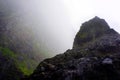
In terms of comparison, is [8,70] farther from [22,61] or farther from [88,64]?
[88,64]

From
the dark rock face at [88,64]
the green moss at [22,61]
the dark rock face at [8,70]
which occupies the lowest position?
the dark rock face at [88,64]

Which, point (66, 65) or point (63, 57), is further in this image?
point (63, 57)

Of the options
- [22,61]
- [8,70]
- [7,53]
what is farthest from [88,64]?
[22,61]

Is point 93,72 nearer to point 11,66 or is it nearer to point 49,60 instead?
point 49,60

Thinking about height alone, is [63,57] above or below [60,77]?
above

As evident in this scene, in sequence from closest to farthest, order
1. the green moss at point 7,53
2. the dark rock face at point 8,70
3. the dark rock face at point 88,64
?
the dark rock face at point 88,64 → the dark rock face at point 8,70 → the green moss at point 7,53

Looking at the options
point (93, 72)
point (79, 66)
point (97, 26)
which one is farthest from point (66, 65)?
point (97, 26)

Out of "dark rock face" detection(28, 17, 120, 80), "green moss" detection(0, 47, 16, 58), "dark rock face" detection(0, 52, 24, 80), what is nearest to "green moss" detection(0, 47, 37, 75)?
"green moss" detection(0, 47, 16, 58)

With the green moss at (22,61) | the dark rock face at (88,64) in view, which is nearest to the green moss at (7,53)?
the green moss at (22,61)

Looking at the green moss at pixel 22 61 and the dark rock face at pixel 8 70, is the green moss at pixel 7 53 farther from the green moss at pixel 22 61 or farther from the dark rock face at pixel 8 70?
the dark rock face at pixel 8 70

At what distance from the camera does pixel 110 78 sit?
36281 mm

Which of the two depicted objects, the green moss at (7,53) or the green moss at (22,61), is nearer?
the green moss at (7,53)

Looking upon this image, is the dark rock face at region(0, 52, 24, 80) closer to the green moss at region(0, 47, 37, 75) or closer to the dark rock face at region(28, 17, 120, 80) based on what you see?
the green moss at region(0, 47, 37, 75)

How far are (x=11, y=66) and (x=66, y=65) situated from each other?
11568 cm
